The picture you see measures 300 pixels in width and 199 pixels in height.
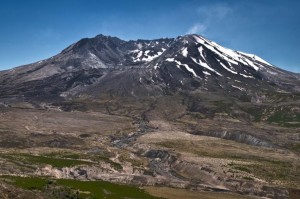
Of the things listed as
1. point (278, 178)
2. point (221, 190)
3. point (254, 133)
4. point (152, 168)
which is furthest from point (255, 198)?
point (254, 133)

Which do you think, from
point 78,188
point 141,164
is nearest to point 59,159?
point 141,164

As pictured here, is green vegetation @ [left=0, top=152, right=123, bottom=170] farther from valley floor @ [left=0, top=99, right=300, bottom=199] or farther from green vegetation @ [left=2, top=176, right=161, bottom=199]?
green vegetation @ [left=2, top=176, right=161, bottom=199]

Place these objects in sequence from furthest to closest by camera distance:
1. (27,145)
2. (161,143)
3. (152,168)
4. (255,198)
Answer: (161,143)
(27,145)
(152,168)
(255,198)

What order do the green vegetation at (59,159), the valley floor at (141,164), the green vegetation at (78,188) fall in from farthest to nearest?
the green vegetation at (59,159) → the valley floor at (141,164) → the green vegetation at (78,188)

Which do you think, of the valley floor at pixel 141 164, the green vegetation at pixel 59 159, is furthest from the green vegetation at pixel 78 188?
the green vegetation at pixel 59 159

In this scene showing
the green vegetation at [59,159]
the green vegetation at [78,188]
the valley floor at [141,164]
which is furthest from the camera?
the green vegetation at [59,159]

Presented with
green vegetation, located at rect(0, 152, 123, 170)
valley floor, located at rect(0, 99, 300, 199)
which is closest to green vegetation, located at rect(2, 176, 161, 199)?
valley floor, located at rect(0, 99, 300, 199)

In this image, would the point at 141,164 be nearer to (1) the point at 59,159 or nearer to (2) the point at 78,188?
(1) the point at 59,159

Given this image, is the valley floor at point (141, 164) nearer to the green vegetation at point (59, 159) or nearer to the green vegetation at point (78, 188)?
the green vegetation at point (59, 159)

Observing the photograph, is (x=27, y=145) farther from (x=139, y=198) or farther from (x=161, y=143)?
(x=139, y=198)
